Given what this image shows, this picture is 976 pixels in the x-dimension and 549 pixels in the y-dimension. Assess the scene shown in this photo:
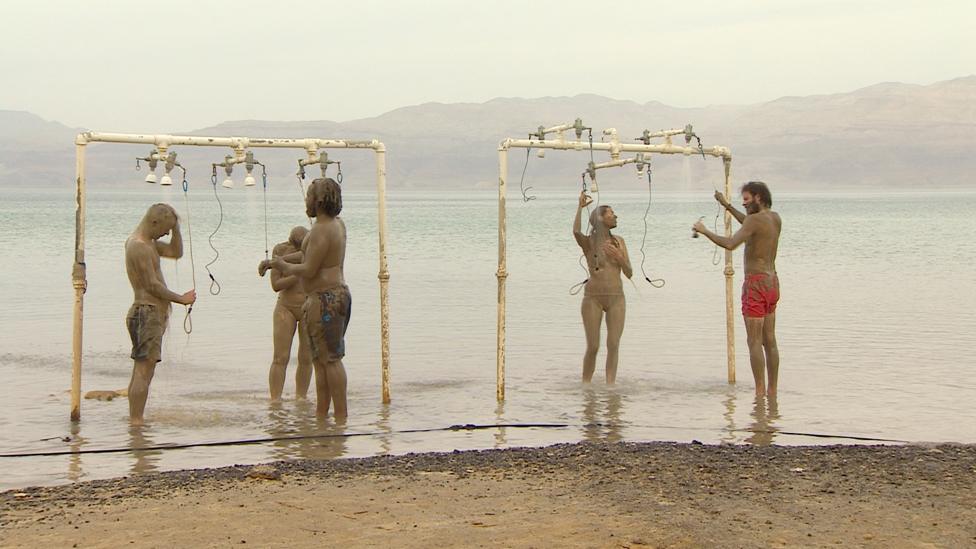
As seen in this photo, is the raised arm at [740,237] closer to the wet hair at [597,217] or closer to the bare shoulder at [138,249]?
the wet hair at [597,217]

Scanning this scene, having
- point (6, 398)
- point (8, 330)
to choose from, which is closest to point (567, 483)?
point (6, 398)

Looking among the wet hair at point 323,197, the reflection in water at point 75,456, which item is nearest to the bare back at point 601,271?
the wet hair at point 323,197

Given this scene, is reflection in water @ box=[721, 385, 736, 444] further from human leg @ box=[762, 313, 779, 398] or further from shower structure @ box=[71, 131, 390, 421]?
shower structure @ box=[71, 131, 390, 421]

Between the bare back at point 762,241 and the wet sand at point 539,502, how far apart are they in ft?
9.96

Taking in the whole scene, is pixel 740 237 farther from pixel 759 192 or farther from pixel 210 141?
pixel 210 141

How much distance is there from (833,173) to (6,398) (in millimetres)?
193317

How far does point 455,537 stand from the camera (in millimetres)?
6230

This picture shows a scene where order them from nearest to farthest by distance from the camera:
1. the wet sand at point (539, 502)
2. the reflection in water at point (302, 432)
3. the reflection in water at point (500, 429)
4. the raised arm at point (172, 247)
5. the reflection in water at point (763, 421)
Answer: the wet sand at point (539, 502) → the reflection in water at point (302, 432) → the reflection in water at point (500, 429) → the reflection in water at point (763, 421) → the raised arm at point (172, 247)

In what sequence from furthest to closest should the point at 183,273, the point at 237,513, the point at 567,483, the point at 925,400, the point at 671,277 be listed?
the point at 183,273 < the point at 671,277 < the point at 925,400 < the point at 567,483 < the point at 237,513

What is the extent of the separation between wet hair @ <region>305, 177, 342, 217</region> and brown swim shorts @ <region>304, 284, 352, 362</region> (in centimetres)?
59

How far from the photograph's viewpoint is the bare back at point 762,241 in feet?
36.6

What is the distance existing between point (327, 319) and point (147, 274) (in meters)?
1.36

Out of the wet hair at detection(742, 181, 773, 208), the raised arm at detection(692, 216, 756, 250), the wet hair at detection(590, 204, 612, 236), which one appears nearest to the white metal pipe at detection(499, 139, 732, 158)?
the wet hair at detection(590, 204, 612, 236)

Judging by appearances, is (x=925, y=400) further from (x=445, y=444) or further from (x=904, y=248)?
(x=904, y=248)
